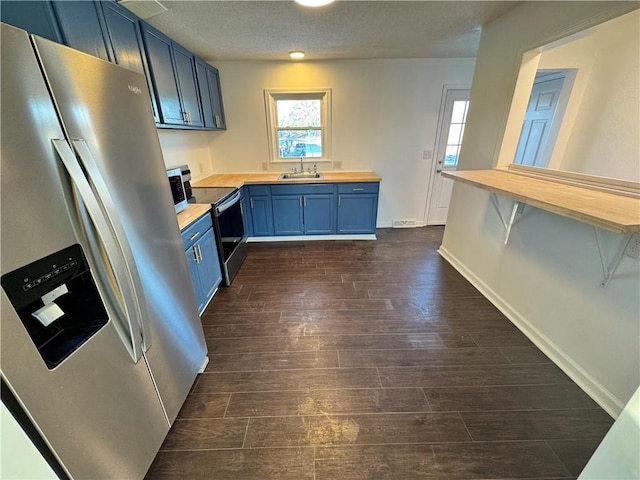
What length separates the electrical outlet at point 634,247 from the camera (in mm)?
1319

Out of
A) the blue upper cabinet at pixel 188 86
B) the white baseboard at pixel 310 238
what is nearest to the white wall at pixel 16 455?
the blue upper cabinet at pixel 188 86

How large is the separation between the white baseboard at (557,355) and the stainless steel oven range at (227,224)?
2549mm

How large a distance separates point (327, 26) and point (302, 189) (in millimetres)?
1745

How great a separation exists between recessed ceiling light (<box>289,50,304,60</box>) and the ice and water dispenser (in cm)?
323

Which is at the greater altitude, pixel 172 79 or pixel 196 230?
pixel 172 79

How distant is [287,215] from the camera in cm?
368

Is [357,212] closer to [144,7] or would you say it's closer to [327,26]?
[327,26]

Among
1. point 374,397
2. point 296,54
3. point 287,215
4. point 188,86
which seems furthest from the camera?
point 287,215

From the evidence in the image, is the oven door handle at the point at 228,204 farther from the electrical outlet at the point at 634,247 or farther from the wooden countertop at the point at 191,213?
the electrical outlet at the point at 634,247

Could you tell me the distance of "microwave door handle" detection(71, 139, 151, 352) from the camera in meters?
0.84

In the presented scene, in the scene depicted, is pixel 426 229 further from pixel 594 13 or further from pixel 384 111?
pixel 594 13

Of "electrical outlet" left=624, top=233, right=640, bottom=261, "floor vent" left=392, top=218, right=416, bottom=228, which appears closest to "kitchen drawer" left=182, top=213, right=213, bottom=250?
"electrical outlet" left=624, top=233, right=640, bottom=261

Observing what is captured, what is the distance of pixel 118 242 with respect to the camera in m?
0.92

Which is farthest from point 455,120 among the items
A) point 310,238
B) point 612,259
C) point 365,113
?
point 612,259
